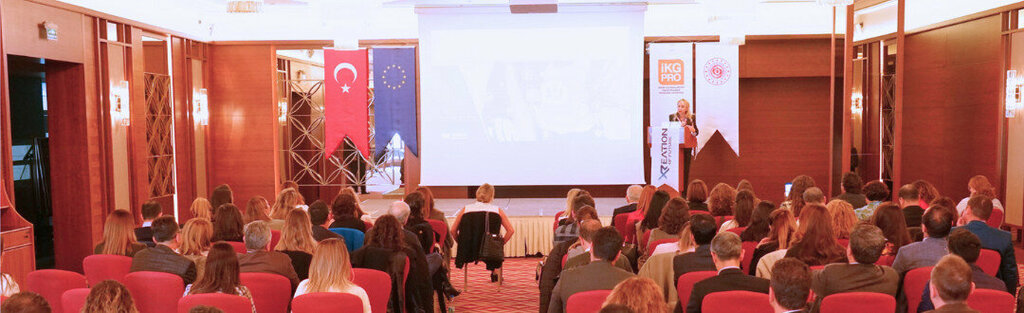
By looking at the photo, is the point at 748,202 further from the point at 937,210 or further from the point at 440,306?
the point at 440,306

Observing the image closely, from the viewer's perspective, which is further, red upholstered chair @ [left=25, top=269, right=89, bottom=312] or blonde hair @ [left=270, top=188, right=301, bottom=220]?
blonde hair @ [left=270, top=188, right=301, bottom=220]

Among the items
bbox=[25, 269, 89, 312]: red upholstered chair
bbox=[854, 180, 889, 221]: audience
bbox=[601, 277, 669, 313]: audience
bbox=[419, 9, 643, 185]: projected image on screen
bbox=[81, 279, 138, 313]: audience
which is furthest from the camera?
bbox=[419, 9, 643, 185]: projected image on screen

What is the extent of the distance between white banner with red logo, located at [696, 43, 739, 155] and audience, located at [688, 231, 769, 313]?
8.38 meters

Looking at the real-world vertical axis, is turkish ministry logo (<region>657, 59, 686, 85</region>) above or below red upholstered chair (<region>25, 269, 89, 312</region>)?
above

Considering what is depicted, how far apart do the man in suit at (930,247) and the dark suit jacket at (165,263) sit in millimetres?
4018

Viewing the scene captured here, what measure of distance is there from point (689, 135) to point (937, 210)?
698cm

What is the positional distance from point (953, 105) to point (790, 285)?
30.8 ft

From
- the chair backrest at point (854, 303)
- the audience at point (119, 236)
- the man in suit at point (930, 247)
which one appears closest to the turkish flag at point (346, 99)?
the audience at point (119, 236)

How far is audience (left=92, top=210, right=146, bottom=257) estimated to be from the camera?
527cm

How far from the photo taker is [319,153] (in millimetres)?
13188

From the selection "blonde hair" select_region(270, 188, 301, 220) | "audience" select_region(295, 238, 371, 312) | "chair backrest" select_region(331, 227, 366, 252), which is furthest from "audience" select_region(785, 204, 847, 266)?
"blonde hair" select_region(270, 188, 301, 220)

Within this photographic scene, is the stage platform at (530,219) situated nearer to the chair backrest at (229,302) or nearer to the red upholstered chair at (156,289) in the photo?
the red upholstered chair at (156,289)

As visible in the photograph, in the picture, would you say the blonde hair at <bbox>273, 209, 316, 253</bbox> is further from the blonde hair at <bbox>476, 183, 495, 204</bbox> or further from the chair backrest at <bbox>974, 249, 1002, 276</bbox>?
the chair backrest at <bbox>974, 249, 1002, 276</bbox>

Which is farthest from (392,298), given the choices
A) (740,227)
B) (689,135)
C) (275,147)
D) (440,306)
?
(275,147)
